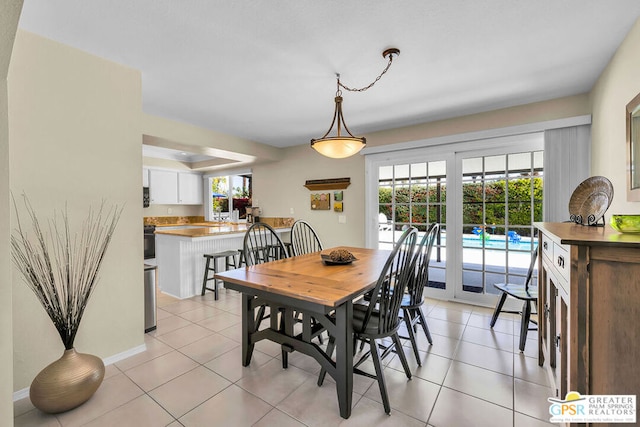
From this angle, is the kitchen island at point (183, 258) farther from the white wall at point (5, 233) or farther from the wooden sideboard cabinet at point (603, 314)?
the wooden sideboard cabinet at point (603, 314)

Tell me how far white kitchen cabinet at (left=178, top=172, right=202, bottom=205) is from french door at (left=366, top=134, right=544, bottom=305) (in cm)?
437

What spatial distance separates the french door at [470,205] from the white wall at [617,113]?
665mm

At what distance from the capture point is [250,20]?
5.57ft

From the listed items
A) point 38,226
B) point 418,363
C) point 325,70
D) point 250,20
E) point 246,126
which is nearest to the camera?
point 250,20

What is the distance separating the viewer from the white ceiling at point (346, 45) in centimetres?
160

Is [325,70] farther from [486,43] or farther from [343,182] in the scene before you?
[343,182]

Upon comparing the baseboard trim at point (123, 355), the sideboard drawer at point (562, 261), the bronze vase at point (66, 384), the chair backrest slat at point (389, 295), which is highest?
the sideboard drawer at point (562, 261)

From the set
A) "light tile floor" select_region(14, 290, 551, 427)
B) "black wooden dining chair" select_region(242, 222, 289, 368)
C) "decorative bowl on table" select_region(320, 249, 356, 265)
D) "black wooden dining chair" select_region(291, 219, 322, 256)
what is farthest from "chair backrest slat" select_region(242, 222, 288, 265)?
"light tile floor" select_region(14, 290, 551, 427)

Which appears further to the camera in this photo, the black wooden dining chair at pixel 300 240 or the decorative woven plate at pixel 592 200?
the black wooden dining chair at pixel 300 240

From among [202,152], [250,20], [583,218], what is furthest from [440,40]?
[202,152]

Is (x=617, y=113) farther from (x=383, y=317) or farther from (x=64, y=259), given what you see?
(x=64, y=259)

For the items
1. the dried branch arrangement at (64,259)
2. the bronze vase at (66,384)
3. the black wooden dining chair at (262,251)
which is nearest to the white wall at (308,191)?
the black wooden dining chair at (262,251)

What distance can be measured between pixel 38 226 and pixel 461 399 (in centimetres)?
291

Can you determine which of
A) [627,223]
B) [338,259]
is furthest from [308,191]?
[627,223]
